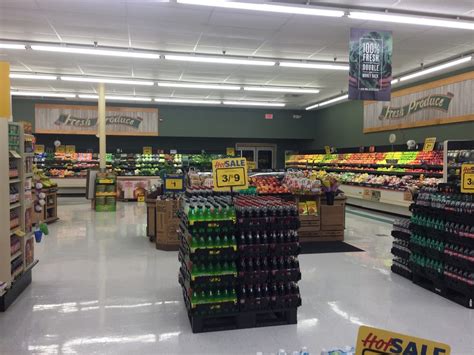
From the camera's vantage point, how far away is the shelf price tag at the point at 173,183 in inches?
275

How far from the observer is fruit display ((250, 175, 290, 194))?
24.4 feet

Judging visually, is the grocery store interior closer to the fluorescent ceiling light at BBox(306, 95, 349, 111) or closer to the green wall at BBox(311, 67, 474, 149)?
the green wall at BBox(311, 67, 474, 149)

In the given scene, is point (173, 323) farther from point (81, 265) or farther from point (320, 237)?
point (320, 237)

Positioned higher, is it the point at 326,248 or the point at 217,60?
the point at 217,60

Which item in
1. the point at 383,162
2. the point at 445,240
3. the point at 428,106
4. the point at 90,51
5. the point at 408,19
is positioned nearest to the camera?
the point at 445,240

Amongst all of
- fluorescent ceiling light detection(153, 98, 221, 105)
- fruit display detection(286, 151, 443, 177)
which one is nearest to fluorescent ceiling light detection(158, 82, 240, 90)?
fluorescent ceiling light detection(153, 98, 221, 105)

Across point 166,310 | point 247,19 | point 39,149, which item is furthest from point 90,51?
point 39,149

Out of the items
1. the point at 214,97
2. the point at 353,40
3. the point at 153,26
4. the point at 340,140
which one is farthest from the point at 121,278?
the point at 340,140

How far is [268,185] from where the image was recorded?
7.70m

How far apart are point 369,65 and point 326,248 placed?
337 cm

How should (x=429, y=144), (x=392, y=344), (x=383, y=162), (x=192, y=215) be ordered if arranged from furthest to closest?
(x=383, y=162) < (x=429, y=144) < (x=192, y=215) < (x=392, y=344)

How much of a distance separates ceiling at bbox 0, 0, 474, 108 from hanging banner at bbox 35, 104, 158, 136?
5.13 m

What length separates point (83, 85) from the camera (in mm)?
13031

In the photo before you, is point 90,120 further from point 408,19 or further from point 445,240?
point 445,240
